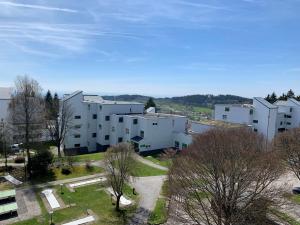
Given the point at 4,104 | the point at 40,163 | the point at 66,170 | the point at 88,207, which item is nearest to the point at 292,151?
the point at 88,207

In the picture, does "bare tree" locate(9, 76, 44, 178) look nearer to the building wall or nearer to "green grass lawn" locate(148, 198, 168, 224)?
"green grass lawn" locate(148, 198, 168, 224)

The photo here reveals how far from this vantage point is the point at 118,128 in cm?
5288

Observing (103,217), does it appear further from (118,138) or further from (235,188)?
(118,138)

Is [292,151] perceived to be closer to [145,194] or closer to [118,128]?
[145,194]

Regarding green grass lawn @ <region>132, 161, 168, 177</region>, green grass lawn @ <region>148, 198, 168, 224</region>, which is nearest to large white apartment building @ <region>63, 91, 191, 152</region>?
green grass lawn @ <region>132, 161, 168, 177</region>

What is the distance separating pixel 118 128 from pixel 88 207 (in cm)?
2722

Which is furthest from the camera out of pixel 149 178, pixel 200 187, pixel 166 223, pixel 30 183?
pixel 149 178

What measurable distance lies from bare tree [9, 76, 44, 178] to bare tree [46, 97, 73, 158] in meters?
8.50

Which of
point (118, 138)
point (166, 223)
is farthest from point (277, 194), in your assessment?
point (118, 138)

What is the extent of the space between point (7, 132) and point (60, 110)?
35.9 feet

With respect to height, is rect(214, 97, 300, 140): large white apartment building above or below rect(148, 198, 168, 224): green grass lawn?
above

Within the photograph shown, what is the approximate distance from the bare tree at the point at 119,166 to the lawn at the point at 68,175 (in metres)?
10.1

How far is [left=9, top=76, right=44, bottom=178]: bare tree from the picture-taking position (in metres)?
37.0

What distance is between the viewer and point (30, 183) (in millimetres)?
32688
